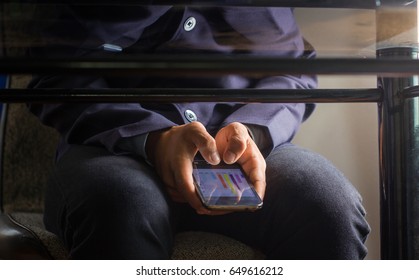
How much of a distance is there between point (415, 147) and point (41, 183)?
530 mm

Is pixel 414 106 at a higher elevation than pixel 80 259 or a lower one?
higher

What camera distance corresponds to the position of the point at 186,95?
543mm

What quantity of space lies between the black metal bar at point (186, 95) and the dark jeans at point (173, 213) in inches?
2.5

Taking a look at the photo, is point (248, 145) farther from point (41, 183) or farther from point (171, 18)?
point (41, 183)

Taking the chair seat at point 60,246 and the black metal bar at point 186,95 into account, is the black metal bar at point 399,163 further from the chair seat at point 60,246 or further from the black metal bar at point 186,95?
the chair seat at point 60,246

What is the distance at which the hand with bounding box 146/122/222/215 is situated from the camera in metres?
0.55

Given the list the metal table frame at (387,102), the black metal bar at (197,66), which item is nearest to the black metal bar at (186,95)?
the metal table frame at (387,102)

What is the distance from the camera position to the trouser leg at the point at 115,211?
21.0 inches

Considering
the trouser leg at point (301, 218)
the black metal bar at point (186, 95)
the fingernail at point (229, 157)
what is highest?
the black metal bar at point (186, 95)

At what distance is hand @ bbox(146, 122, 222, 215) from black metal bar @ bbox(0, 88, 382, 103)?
0.04m

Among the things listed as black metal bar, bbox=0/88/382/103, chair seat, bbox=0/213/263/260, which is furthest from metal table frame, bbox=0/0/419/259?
chair seat, bbox=0/213/263/260

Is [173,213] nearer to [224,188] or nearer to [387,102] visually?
[224,188]
